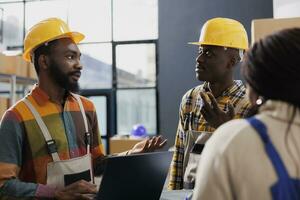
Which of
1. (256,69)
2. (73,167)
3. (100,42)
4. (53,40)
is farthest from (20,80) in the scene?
(256,69)

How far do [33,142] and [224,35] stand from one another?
101cm

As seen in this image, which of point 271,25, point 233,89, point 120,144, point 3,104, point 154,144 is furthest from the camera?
point 120,144

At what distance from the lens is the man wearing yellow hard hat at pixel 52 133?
1.31 metres

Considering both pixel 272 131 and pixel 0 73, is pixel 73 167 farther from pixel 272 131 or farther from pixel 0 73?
pixel 0 73

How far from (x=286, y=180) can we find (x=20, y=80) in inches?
139

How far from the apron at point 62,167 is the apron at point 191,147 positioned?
15.1 inches

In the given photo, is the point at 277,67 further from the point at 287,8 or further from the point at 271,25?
the point at 287,8

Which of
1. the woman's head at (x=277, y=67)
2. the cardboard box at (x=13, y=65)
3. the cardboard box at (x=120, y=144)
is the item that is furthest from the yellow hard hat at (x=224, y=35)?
the cardboard box at (x=120, y=144)

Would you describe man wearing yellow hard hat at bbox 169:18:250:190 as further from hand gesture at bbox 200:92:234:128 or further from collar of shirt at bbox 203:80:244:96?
hand gesture at bbox 200:92:234:128

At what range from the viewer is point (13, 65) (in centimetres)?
346

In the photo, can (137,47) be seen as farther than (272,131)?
Yes

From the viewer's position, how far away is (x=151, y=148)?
1.49 m

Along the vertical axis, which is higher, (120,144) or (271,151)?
(271,151)

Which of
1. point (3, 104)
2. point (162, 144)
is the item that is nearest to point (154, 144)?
point (162, 144)
